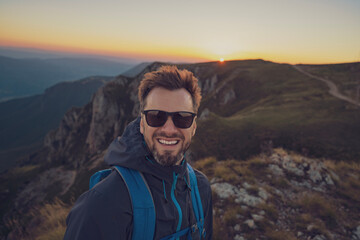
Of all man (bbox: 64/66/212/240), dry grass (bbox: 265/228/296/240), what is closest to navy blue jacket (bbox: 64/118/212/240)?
man (bbox: 64/66/212/240)

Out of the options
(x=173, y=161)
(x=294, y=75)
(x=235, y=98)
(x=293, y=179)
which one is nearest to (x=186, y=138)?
(x=173, y=161)

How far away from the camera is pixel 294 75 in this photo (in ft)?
168

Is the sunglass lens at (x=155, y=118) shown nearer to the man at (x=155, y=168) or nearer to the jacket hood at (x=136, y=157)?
the man at (x=155, y=168)

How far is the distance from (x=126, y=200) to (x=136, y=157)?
0.53 metres

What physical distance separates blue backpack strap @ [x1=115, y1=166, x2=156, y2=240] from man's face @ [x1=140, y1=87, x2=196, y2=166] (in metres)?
0.62

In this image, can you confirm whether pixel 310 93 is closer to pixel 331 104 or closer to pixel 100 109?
pixel 331 104

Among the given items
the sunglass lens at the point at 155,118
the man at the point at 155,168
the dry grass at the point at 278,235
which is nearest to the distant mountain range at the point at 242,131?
the dry grass at the point at 278,235

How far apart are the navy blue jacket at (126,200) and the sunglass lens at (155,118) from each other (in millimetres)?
260

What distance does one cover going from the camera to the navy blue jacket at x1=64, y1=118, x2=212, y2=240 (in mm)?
1907

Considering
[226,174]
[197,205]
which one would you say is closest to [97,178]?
[197,205]

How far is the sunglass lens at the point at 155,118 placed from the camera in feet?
9.59

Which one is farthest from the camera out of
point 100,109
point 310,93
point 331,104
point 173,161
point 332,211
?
point 100,109

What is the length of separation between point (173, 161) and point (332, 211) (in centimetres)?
676

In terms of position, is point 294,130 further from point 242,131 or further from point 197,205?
point 197,205
